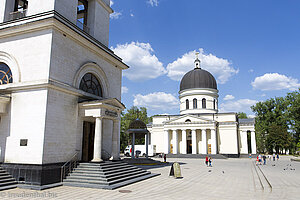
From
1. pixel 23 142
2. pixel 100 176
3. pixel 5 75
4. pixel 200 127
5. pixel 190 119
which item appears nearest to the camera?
pixel 23 142

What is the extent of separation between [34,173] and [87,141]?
15.5ft

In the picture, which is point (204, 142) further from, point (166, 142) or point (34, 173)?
point (34, 173)

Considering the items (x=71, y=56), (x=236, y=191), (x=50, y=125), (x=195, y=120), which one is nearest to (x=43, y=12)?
(x=71, y=56)

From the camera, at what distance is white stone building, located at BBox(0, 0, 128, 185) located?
12039 millimetres

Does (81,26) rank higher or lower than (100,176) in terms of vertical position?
higher

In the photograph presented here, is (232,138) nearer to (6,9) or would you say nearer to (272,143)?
(272,143)

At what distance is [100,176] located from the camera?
12.4 m

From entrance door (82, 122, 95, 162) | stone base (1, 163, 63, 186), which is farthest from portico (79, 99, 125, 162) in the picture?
stone base (1, 163, 63, 186)

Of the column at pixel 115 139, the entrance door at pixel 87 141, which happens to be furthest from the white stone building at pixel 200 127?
the entrance door at pixel 87 141

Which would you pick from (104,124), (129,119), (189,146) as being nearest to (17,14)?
(104,124)

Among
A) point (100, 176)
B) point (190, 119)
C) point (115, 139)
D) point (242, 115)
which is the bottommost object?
point (100, 176)

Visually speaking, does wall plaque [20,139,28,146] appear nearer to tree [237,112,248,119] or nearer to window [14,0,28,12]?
window [14,0,28,12]

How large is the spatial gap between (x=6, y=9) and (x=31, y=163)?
34.8 ft

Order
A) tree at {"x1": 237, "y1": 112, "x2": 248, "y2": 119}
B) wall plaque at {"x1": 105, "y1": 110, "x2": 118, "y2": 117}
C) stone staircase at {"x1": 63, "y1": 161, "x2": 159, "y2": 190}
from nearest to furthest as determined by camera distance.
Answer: stone staircase at {"x1": 63, "y1": 161, "x2": 159, "y2": 190}
wall plaque at {"x1": 105, "y1": 110, "x2": 118, "y2": 117}
tree at {"x1": 237, "y1": 112, "x2": 248, "y2": 119}
